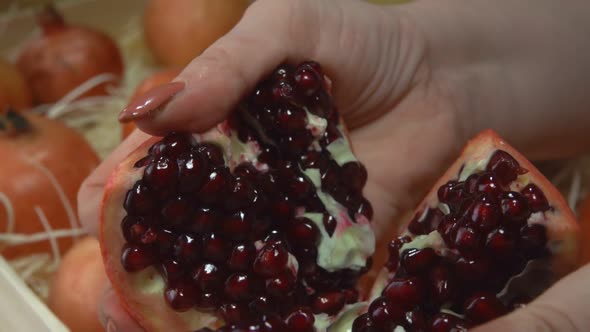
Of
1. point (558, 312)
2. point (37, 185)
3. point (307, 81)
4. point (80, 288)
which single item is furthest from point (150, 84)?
point (558, 312)

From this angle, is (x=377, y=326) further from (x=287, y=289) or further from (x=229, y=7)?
(x=229, y=7)

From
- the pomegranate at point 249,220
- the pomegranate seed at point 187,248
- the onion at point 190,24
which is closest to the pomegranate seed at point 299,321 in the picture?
the pomegranate at point 249,220

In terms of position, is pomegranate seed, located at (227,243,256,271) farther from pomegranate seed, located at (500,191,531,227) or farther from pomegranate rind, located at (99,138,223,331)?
pomegranate seed, located at (500,191,531,227)

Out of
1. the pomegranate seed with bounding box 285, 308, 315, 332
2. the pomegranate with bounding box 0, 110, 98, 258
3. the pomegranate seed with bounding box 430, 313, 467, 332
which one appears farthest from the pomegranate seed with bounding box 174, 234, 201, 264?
the pomegranate with bounding box 0, 110, 98, 258

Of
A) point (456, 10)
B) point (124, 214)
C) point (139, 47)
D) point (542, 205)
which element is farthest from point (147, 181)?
point (139, 47)

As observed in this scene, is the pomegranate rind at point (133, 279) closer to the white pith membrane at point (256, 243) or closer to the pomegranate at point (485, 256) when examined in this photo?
the white pith membrane at point (256, 243)
